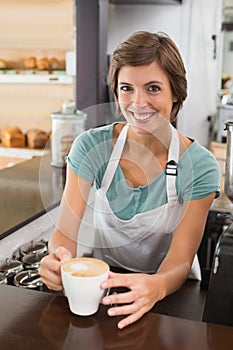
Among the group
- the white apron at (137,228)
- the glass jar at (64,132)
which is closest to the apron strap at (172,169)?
the white apron at (137,228)

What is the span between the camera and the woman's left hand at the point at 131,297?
0.61 meters

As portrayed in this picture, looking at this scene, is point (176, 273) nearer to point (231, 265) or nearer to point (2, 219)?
point (231, 265)

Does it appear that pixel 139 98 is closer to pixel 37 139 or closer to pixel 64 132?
pixel 64 132

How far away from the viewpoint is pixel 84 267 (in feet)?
2.04

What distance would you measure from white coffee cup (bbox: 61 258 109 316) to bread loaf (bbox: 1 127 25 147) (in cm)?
204

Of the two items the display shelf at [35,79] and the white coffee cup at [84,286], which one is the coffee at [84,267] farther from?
the display shelf at [35,79]

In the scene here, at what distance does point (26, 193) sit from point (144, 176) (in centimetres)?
57

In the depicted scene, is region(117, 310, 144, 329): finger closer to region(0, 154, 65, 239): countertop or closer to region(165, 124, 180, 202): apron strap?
region(165, 124, 180, 202): apron strap

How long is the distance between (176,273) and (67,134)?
3.43 ft

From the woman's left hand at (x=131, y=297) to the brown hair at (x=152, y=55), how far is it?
1.31ft

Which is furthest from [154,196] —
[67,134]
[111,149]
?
[67,134]

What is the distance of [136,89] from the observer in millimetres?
888

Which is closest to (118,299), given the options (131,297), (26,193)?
(131,297)

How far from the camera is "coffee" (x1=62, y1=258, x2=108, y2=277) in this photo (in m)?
0.60
